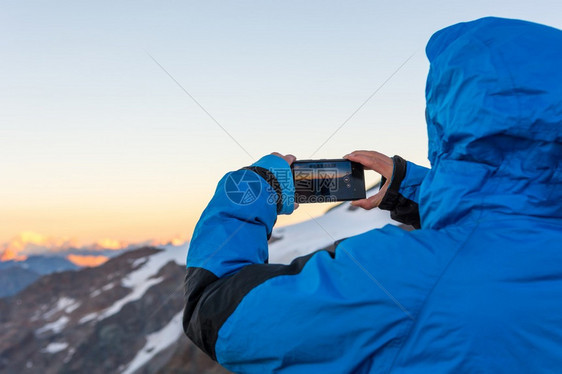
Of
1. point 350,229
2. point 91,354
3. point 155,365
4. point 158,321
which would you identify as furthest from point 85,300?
Result: point 350,229

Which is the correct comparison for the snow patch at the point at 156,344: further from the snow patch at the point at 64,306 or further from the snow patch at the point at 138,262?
the snow patch at the point at 64,306

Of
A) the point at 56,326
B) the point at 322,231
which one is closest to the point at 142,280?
the point at 56,326

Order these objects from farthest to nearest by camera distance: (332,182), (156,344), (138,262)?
1. (138,262)
2. (156,344)
3. (332,182)

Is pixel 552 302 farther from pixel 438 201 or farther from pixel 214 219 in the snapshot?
pixel 214 219

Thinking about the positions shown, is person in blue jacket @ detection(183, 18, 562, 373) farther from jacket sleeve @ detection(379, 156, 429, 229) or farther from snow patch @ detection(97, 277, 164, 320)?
snow patch @ detection(97, 277, 164, 320)

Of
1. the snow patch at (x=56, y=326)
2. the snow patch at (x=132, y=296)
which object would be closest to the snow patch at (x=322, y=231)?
the snow patch at (x=132, y=296)

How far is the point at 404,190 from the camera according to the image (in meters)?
2.62

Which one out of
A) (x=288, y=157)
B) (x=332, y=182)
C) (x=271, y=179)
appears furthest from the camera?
(x=332, y=182)

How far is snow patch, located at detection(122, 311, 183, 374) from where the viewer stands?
28.3 metres

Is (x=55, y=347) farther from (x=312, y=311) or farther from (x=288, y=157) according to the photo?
(x=312, y=311)

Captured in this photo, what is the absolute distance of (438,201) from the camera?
4.86 ft

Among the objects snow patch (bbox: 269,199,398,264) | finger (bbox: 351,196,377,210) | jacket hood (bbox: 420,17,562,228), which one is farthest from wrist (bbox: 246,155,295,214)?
snow patch (bbox: 269,199,398,264)

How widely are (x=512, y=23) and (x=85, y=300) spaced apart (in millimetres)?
53714

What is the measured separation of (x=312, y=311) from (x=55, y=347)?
48270 mm
